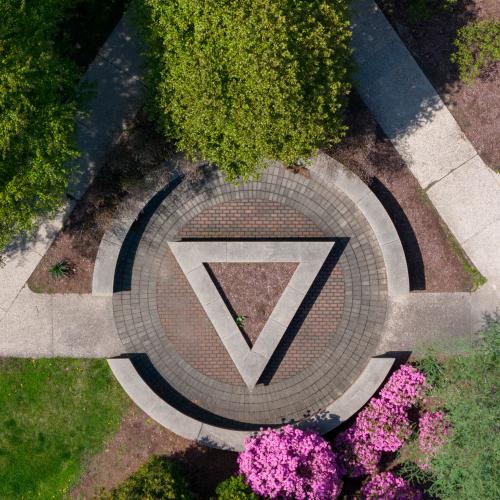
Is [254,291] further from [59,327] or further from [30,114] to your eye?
[30,114]

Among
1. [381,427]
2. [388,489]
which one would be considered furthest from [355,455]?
[388,489]

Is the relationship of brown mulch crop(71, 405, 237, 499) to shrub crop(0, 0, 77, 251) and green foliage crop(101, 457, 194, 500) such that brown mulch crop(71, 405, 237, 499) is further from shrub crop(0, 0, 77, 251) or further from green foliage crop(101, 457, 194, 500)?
shrub crop(0, 0, 77, 251)

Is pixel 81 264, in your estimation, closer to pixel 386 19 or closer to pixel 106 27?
pixel 106 27

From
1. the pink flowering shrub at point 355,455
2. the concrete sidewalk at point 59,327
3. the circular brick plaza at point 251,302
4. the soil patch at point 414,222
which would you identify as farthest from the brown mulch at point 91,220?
the pink flowering shrub at point 355,455

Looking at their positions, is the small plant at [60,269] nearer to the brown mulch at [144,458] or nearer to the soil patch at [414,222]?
the brown mulch at [144,458]

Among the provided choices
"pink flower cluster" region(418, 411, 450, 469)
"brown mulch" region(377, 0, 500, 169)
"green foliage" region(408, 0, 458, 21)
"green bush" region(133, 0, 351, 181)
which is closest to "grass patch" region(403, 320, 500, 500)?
"pink flower cluster" region(418, 411, 450, 469)

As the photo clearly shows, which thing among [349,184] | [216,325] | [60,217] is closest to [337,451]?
[216,325]
